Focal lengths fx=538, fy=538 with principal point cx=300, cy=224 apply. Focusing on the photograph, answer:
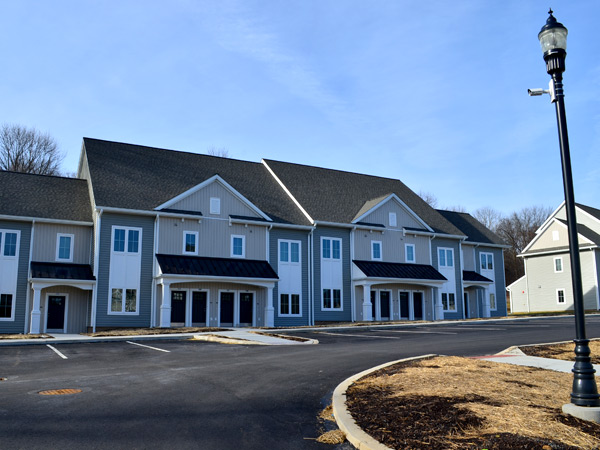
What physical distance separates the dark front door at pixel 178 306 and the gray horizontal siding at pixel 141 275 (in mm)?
1313

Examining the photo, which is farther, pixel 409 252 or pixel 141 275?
pixel 409 252

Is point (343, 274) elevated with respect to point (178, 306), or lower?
elevated

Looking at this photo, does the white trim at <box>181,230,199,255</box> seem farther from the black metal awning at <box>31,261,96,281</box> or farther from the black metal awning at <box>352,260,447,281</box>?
the black metal awning at <box>352,260,447,281</box>

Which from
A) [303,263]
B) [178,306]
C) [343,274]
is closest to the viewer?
[178,306]

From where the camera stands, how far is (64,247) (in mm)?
29062

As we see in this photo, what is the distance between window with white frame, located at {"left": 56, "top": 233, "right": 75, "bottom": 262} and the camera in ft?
94.6

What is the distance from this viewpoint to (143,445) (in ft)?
19.5

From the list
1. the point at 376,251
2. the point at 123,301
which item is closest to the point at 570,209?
the point at 123,301

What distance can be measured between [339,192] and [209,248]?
1217 cm

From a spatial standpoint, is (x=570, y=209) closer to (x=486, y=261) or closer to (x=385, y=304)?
(x=385, y=304)

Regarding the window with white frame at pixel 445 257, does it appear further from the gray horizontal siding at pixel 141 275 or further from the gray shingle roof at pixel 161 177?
the gray horizontal siding at pixel 141 275

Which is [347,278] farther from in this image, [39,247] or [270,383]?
[270,383]

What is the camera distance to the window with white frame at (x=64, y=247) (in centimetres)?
2883

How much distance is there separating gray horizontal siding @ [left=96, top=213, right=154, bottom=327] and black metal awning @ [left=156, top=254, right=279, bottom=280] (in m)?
0.95
